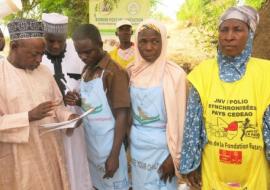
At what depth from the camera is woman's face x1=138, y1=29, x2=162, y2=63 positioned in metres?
3.00

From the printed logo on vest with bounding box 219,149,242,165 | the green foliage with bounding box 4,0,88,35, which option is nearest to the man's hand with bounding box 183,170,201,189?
the printed logo on vest with bounding box 219,149,242,165

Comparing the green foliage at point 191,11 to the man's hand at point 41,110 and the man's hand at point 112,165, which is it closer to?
the man's hand at point 112,165

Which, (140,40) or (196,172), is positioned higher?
(140,40)

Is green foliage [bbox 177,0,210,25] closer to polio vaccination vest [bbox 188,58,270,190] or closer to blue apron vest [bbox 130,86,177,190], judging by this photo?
blue apron vest [bbox 130,86,177,190]

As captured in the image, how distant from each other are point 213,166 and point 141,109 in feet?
2.36

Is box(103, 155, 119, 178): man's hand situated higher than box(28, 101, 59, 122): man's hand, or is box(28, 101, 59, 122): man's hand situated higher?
box(28, 101, 59, 122): man's hand

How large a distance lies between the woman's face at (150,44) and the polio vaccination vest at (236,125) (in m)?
0.47

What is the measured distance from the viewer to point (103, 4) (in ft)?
21.9

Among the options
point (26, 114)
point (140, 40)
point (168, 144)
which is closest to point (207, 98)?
point (168, 144)

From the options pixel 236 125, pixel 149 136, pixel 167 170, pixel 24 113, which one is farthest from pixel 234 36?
pixel 24 113

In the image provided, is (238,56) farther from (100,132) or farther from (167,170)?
(100,132)

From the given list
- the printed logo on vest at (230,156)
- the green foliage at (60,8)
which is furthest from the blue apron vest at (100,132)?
the green foliage at (60,8)

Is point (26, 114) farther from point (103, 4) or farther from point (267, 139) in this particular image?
point (103, 4)

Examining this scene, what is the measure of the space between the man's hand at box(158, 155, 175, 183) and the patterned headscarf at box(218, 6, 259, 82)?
0.78 metres
